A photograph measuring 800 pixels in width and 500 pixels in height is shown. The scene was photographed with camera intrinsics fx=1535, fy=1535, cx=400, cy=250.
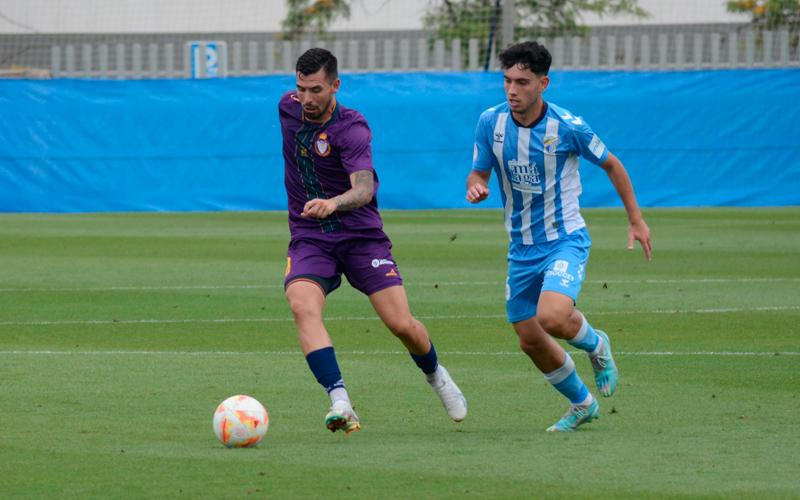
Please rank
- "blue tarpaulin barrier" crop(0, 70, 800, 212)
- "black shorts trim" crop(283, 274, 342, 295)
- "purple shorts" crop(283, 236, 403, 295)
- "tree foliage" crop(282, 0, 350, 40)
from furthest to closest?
1. "tree foliage" crop(282, 0, 350, 40)
2. "blue tarpaulin barrier" crop(0, 70, 800, 212)
3. "purple shorts" crop(283, 236, 403, 295)
4. "black shorts trim" crop(283, 274, 342, 295)

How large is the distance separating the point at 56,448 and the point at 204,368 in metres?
2.77

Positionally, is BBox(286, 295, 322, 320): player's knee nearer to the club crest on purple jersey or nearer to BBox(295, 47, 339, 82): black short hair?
the club crest on purple jersey

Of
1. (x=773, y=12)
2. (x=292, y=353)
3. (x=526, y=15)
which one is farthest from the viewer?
(x=526, y=15)

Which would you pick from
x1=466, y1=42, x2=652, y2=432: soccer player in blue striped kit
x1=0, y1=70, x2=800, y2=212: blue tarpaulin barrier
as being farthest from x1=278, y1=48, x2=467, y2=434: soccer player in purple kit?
x1=0, y1=70, x2=800, y2=212: blue tarpaulin barrier

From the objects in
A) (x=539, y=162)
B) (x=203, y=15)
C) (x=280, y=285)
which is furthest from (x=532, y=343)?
(x=203, y=15)

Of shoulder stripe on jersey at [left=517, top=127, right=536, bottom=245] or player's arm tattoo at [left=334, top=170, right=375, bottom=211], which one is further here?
shoulder stripe on jersey at [left=517, top=127, right=536, bottom=245]

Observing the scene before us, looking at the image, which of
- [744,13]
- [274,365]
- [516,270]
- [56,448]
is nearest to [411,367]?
[274,365]

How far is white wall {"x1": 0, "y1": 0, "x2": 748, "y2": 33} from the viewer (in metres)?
27.0

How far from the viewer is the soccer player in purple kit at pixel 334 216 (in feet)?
24.9

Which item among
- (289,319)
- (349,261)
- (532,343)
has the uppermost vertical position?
(349,261)

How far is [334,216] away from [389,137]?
16536 millimetres

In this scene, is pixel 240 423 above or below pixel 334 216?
below

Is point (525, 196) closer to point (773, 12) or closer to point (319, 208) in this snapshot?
point (319, 208)

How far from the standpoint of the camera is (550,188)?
7.88 meters
